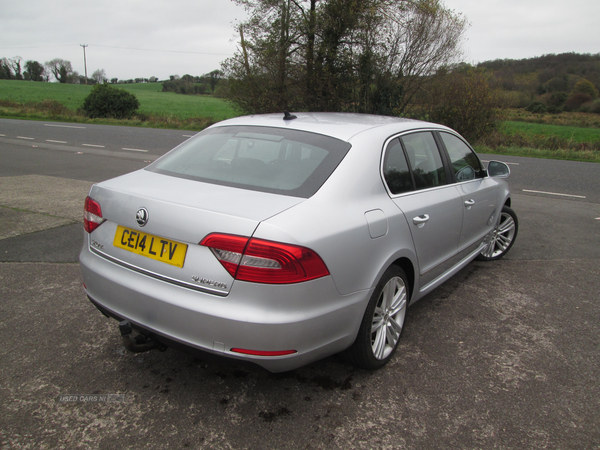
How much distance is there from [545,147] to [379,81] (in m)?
8.19

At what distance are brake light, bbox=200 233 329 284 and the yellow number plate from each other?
207 mm

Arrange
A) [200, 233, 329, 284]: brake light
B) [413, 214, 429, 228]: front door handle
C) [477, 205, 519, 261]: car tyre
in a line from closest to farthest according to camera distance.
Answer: [200, 233, 329, 284]: brake light → [413, 214, 429, 228]: front door handle → [477, 205, 519, 261]: car tyre

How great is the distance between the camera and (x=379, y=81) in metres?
21.0

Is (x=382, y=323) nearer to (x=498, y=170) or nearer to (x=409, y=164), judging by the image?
(x=409, y=164)

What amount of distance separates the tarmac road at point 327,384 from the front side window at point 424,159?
3.57ft

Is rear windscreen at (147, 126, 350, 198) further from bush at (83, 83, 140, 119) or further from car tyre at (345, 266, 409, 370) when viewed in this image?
bush at (83, 83, 140, 119)

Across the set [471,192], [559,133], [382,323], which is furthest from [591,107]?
[382,323]

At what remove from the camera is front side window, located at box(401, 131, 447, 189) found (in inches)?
124

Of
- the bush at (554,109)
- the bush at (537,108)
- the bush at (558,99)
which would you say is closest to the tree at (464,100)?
the bush at (537,108)

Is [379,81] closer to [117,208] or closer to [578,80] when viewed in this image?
[117,208]

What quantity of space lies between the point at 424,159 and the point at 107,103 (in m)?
32.9

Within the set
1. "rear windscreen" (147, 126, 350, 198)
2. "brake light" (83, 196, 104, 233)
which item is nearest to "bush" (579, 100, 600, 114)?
"rear windscreen" (147, 126, 350, 198)

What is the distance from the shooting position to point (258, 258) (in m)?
1.97

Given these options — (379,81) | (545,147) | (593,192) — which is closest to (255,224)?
(593,192)
